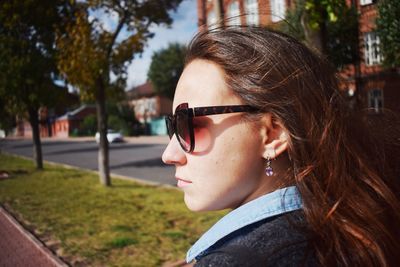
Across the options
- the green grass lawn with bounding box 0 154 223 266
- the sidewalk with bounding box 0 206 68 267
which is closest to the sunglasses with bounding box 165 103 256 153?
the green grass lawn with bounding box 0 154 223 266

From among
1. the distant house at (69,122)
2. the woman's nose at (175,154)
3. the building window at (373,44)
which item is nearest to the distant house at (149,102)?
the distant house at (69,122)

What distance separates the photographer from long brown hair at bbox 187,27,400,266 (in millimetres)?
1094

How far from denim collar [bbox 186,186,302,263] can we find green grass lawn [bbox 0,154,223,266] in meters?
3.63

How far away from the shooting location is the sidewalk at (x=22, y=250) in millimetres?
4715

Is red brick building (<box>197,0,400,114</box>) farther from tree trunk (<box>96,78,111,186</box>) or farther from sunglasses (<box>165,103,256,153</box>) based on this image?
tree trunk (<box>96,78,111,186</box>)

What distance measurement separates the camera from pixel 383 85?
21516 millimetres

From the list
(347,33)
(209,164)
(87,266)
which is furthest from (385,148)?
(347,33)

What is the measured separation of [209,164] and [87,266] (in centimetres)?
370

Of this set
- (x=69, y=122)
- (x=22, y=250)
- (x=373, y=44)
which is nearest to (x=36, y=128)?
(x=22, y=250)

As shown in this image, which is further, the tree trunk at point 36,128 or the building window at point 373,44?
the tree trunk at point 36,128

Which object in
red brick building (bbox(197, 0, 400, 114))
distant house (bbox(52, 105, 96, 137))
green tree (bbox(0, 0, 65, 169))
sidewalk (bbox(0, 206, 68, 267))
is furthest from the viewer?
distant house (bbox(52, 105, 96, 137))

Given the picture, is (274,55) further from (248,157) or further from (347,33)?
(347,33)

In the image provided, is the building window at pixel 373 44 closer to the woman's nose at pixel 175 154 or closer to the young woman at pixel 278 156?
the young woman at pixel 278 156

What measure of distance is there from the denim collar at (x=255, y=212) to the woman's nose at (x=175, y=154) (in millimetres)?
284
